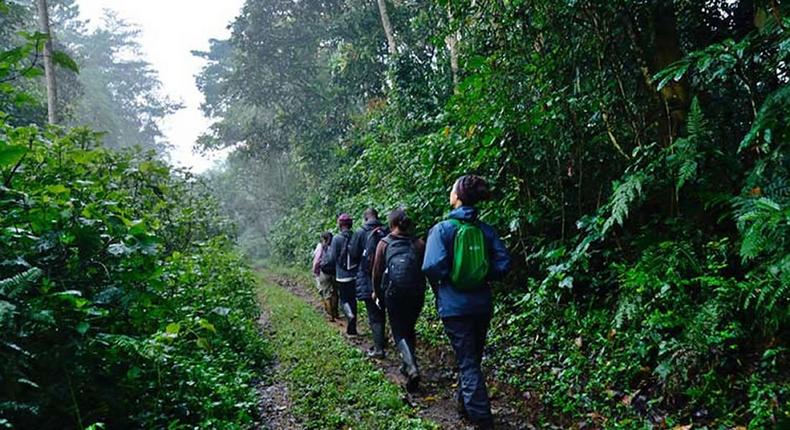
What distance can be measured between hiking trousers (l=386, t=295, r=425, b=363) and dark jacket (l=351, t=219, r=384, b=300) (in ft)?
5.85

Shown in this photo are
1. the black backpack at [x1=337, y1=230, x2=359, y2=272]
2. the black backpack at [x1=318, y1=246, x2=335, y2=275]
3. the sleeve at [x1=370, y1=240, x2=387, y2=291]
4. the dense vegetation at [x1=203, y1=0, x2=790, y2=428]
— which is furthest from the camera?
the black backpack at [x1=318, y1=246, x2=335, y2=275]

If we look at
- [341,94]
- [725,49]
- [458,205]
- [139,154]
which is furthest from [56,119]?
[725,49]

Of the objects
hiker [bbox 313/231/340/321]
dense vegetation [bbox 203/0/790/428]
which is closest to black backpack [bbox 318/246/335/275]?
hiker [bbox 313/231/340/321]

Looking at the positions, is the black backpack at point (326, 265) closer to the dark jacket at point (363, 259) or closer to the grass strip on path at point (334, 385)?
the grass strip on path at point (334, 385)

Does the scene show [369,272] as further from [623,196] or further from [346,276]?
[623,196]

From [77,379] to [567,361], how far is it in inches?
178

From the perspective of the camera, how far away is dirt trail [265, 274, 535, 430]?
4.55 metres

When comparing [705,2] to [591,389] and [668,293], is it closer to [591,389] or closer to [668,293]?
[668,293]

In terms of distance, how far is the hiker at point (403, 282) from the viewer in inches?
225

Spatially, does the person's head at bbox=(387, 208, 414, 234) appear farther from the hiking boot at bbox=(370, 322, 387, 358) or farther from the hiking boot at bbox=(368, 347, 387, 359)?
the hiking boot at bbox=(368, 347, 387, 359)

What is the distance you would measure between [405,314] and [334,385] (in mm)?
1227

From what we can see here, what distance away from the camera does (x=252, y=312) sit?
10.4 metres

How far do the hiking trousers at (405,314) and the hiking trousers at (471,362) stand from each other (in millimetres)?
1424

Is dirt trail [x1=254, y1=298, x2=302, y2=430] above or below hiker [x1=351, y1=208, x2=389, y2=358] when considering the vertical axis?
below
